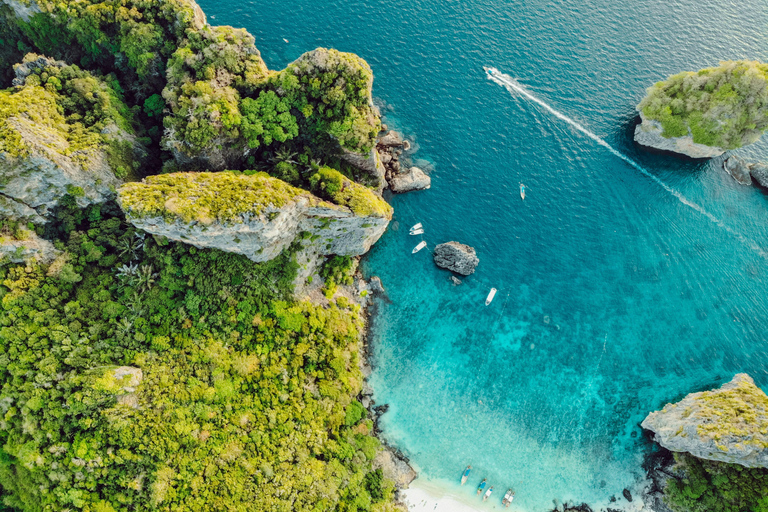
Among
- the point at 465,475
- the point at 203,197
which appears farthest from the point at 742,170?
the point at 203,197

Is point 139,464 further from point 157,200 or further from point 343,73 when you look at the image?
point 343,73

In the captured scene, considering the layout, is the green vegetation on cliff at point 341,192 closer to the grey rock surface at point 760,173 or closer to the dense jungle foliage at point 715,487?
the dense jungle foliage at point 715,487

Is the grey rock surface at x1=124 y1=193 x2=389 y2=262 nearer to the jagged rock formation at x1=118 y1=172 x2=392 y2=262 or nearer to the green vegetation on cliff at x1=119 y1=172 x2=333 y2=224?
the jagged rock formation at x1=118 y1=172 x2=392 y2=262

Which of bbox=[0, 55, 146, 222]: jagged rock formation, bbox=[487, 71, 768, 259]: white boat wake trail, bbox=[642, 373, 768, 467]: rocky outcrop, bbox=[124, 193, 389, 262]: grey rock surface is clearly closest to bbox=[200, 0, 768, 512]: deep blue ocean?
bbox=[487, 71, 768, 259]: white boat wake trail

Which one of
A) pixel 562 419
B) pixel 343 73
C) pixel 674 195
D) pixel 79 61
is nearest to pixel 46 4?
pixel 79 61

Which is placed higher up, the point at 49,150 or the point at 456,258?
the point at 49,150

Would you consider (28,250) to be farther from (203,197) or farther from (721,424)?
(721,424)
